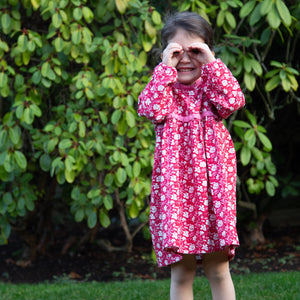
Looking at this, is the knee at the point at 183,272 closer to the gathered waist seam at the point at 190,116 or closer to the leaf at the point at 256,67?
the gathered waist seam at the point at 190,116

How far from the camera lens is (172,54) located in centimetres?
221

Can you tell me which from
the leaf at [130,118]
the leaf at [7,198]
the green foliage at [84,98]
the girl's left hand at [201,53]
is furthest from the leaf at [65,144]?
the girl's left hand at [201,53]

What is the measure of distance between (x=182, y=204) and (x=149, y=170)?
1.63 metres

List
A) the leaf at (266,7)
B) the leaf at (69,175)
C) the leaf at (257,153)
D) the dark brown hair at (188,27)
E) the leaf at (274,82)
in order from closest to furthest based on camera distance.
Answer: the dark brown hair at (188,27)
the leaf at (266,7)
the leaf at (69,175)
the leaf at (274,82)
the leaf at (257,153)

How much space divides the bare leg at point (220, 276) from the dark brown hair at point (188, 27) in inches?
36.4

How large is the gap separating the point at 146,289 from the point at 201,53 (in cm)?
194

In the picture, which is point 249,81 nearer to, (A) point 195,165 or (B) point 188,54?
(B) point 188,54

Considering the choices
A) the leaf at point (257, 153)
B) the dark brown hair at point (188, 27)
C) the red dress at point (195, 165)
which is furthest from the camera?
the leaf at point (257, 153)

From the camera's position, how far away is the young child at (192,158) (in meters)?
2.17

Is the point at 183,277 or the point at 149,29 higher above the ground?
the point at 149,29

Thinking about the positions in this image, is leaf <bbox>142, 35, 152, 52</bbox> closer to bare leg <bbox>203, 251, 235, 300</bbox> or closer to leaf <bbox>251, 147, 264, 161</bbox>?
leaf <bbox>251, 147, 264, 161</bbox>

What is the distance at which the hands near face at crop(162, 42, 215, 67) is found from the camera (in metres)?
2.20

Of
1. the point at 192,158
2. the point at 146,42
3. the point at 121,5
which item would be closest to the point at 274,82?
the point at 146,42

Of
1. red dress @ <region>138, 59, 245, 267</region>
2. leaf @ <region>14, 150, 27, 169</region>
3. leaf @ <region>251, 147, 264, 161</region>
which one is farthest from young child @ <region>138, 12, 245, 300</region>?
leaf @ <region>251, 147, 264, 161</region>
